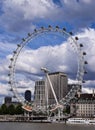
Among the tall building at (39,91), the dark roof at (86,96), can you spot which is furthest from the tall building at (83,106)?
the tall building at (39,91)

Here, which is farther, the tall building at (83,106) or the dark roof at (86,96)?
the dark roof at (86,96)

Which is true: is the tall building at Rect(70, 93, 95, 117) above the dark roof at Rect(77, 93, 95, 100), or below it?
below

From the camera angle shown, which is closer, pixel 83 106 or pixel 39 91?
pixel 39 91

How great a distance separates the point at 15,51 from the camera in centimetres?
9850

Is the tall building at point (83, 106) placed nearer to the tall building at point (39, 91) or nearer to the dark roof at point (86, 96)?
the dark roof at point (86, 96)

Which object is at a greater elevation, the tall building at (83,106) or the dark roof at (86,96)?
the dark roof at (86,96)

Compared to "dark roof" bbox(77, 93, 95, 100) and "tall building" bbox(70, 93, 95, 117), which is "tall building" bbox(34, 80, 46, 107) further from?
"dark roof" bbox(77, 93, 95, 100)

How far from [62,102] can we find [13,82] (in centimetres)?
1902

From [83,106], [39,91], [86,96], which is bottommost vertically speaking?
[83,106]

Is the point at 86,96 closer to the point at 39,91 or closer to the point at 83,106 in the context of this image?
the point at 83,106

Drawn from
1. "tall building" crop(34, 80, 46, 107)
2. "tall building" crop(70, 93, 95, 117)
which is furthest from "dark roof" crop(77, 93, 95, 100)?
"tall building" crop(34, 80, 46, 107)

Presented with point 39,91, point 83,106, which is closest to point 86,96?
point 83,106

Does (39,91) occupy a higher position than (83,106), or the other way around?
(39,91)

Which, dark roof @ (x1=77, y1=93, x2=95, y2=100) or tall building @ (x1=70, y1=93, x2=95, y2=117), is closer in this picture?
tall building @ (x1=70, y1=93, x2=95, y2=117)
